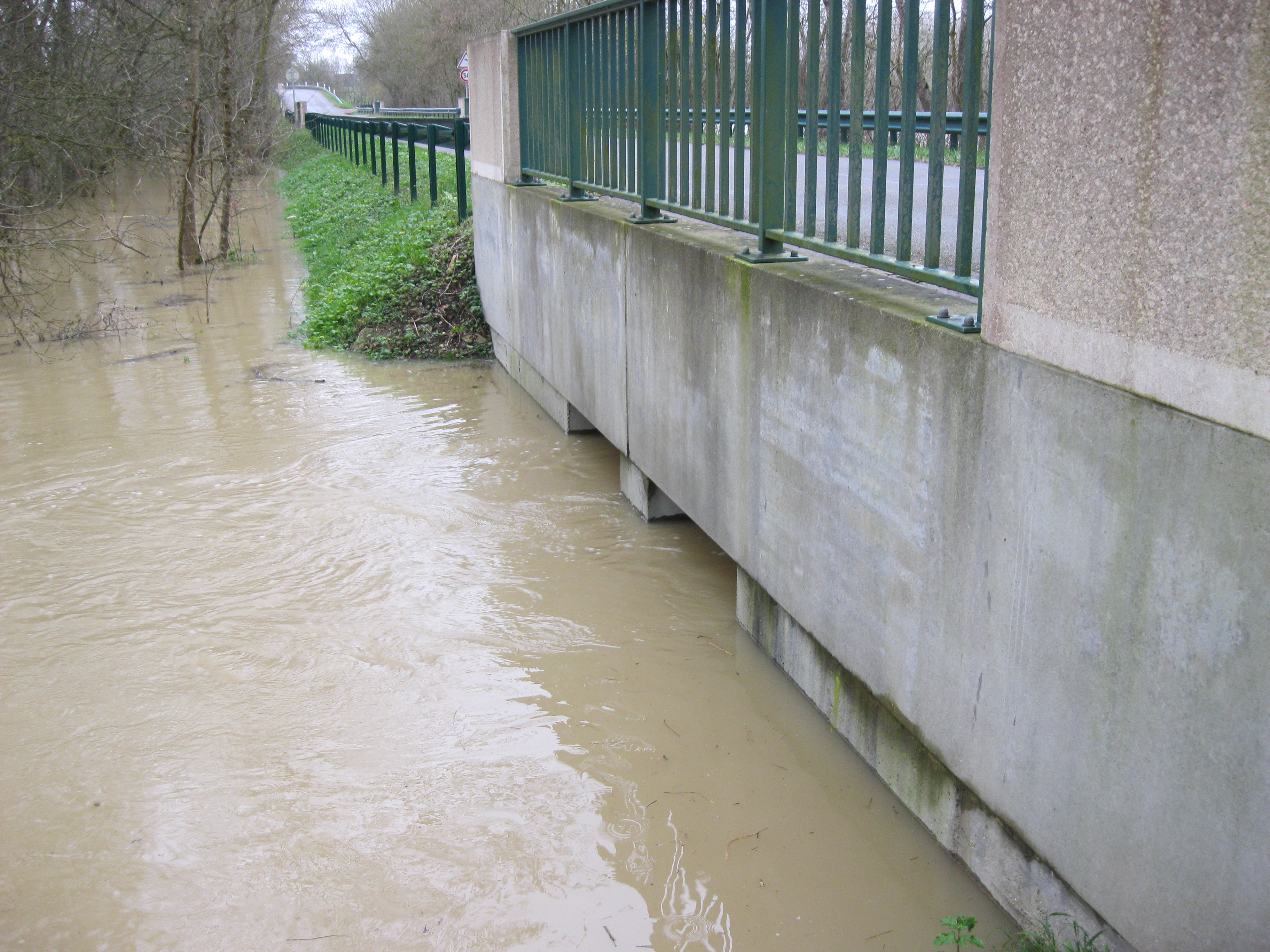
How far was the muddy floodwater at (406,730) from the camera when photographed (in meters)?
3.17

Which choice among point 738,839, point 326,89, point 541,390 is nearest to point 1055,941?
point 738,839

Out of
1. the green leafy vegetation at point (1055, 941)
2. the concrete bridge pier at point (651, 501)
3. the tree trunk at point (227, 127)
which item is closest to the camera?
the green leafy vegetation at point (1055, 941)

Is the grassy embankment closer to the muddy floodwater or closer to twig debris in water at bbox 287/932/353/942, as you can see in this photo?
the muddy floodwater

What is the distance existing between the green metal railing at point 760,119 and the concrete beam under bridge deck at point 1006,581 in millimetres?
232

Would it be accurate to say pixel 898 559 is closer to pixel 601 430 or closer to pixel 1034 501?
pixel 1034 501

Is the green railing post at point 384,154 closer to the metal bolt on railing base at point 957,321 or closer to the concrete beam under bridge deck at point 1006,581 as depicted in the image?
the concrete beam under bridge deck at point 1006,581

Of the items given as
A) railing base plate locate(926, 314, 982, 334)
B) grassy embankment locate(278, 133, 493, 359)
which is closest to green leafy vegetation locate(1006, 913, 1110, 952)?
railing base plate locate(926, 314, 982, 334)

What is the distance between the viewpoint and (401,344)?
10414mm

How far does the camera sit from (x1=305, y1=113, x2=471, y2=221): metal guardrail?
12719 mm

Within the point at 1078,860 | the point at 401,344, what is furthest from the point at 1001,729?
the point at 401,344

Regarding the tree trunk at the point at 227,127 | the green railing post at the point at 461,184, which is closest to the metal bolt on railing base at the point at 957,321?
the green railing post at the point at 461,184

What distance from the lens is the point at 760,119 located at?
4.23 meters

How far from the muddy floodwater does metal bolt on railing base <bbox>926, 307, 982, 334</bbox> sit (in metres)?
1.50

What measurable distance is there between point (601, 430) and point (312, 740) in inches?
116
